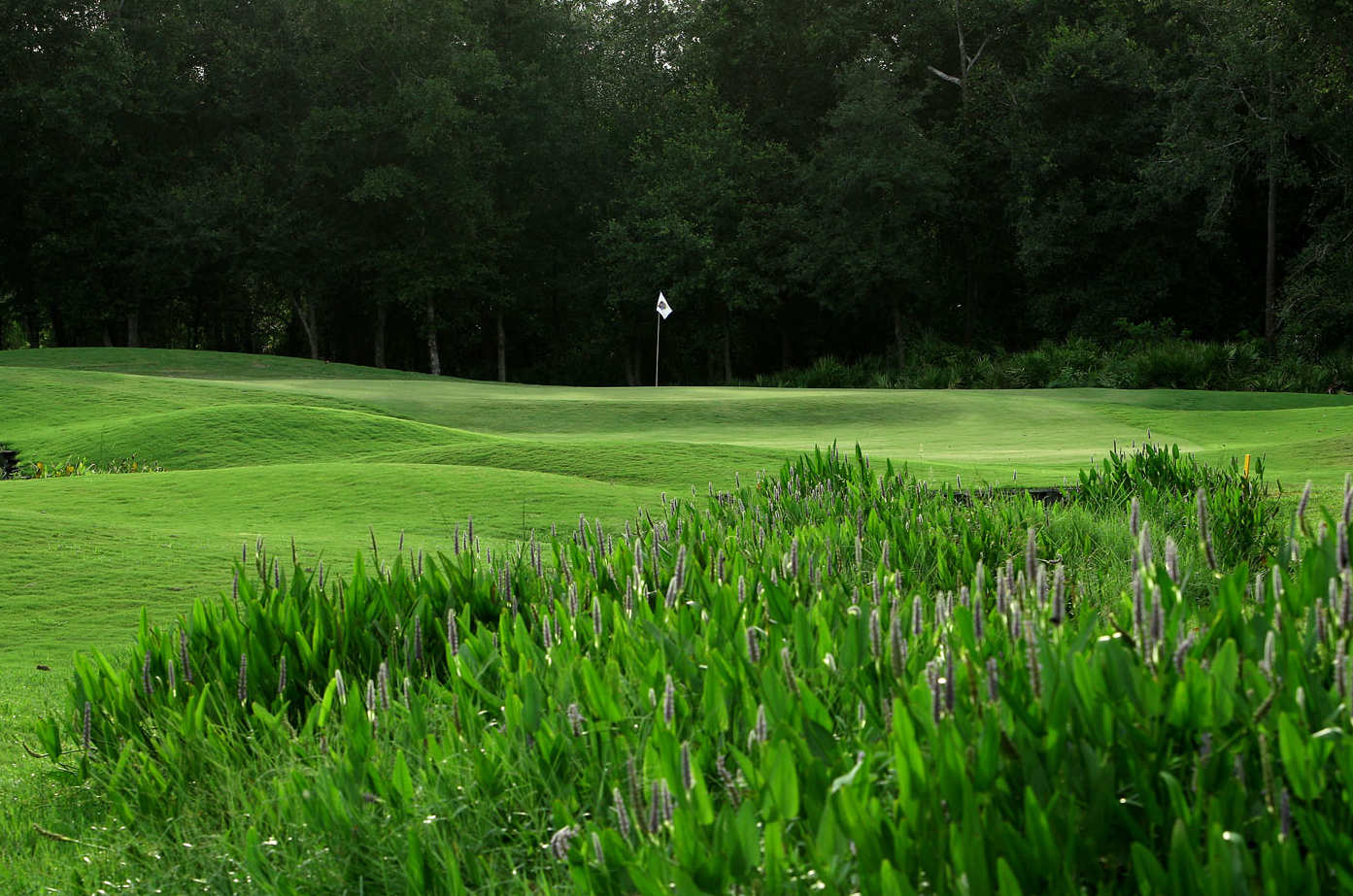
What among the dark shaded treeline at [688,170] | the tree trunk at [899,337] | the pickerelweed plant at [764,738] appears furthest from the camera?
the tree trunk at [899,337]

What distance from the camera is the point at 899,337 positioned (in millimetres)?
41969

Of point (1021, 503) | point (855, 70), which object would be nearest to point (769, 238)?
point (855, 70)

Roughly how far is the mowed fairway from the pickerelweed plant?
1.30 m

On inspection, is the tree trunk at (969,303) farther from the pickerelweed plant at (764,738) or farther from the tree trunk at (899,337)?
the pickerelweed plant at (764,738)

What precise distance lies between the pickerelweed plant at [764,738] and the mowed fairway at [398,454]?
4.26 feet

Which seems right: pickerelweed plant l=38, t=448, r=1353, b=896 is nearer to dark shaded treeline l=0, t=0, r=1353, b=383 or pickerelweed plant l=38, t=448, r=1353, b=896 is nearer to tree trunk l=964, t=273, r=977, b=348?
dark shaded treeline l=0, t=0, r=1353, b=383

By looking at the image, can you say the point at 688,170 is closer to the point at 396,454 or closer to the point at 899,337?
the point at 899,337

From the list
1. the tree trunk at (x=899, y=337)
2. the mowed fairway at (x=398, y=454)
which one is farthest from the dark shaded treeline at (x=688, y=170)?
the mowed fairway at (x=398, y=454)

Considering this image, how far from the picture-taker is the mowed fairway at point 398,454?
6.98m

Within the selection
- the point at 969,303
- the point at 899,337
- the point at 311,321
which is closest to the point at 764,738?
the point at 899,337

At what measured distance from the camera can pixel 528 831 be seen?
278cm

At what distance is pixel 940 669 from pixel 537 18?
153 feet

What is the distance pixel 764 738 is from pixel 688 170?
42.3 metres

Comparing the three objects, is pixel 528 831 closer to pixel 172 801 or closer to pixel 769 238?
pixel 172 801
